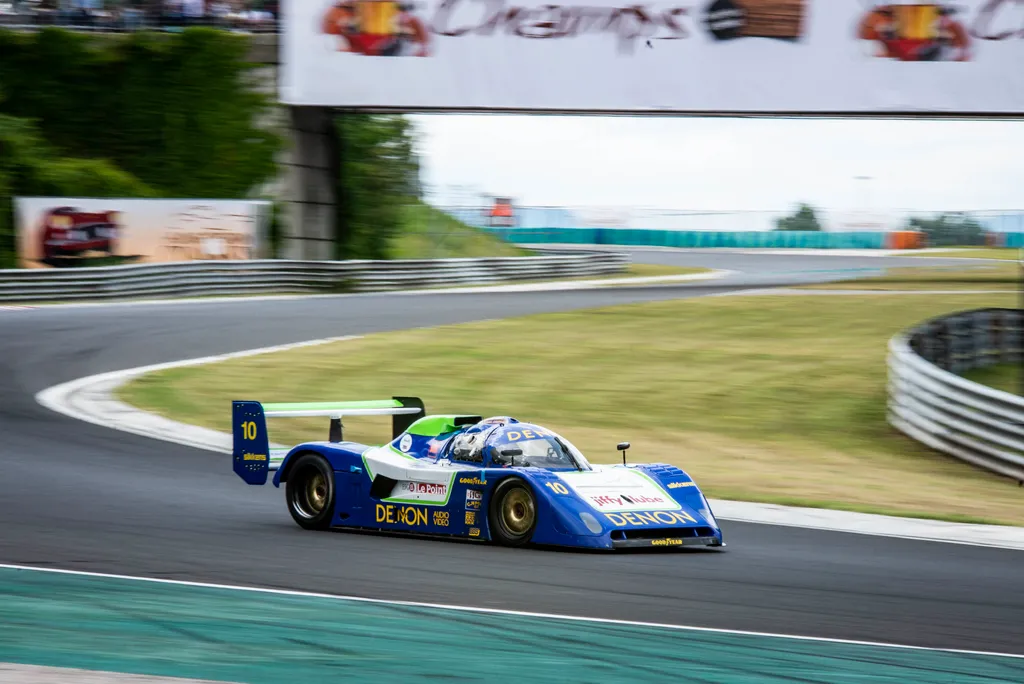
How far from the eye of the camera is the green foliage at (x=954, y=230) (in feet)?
182

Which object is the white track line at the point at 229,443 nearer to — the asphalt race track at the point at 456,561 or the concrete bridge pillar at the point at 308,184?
the asphalt race track at the point at 456,561

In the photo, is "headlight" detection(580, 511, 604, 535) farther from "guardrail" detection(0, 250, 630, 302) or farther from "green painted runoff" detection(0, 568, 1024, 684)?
"guardrail" detection(0, 250, 630, 302)

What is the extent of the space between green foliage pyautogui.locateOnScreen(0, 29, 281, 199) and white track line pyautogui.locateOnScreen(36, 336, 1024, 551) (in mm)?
13685

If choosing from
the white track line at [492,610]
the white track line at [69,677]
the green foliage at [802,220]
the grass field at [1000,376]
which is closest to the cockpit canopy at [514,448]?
the white track line at [492,610]

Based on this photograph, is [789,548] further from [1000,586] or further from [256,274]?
[256,274]

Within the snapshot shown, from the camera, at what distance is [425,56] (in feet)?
Result: 105

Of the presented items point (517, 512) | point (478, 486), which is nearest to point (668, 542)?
point (517, 512)

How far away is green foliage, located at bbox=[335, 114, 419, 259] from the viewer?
36.8 m

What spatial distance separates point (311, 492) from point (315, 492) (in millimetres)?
33

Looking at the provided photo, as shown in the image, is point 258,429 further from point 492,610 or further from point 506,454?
point 492,610

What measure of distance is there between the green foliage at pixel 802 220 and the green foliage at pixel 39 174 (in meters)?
37.5

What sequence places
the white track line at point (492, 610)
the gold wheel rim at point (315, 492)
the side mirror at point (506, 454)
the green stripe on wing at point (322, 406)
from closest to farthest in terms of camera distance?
1. the white track line at point (492, 610)
2. the side mirror at point (506, 454)
3. the gold wheel rim at point (315, 492)
4. the green stripe on wing at point (322, 406)

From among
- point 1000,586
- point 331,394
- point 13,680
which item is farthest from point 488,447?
point 331,394

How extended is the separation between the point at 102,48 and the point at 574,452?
29.3 metres
